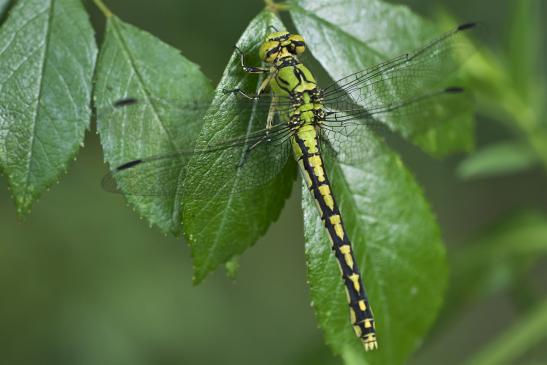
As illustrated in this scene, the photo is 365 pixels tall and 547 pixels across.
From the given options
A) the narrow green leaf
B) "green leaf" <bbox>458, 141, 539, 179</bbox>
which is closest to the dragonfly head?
"green leaf" <bbox>458, 141, 539, 179</bbox>

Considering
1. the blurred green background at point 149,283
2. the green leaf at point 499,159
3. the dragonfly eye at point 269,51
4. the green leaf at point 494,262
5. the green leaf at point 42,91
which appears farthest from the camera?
the blurred green background at point 149,283

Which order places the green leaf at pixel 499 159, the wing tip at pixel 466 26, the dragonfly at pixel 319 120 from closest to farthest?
1. the dragonfly at pixel 319 120
2. the wing tip at pixel 466 26
3. the green leaf at pixel 499 159

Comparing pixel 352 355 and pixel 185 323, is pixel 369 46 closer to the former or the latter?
pixel 352 355

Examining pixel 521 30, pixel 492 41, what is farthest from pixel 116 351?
pixel 492 41

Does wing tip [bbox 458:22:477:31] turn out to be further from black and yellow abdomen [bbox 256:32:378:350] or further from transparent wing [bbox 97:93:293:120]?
transparent wing [bbox 97:93:293:120]

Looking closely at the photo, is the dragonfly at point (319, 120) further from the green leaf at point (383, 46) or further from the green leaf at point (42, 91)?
the green leaf at point (42, 91)

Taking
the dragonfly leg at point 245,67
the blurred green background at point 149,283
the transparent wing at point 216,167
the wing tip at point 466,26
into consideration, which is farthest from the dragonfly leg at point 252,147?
the blurred green background at point 149,283

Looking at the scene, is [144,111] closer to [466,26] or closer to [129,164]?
[129,164]
